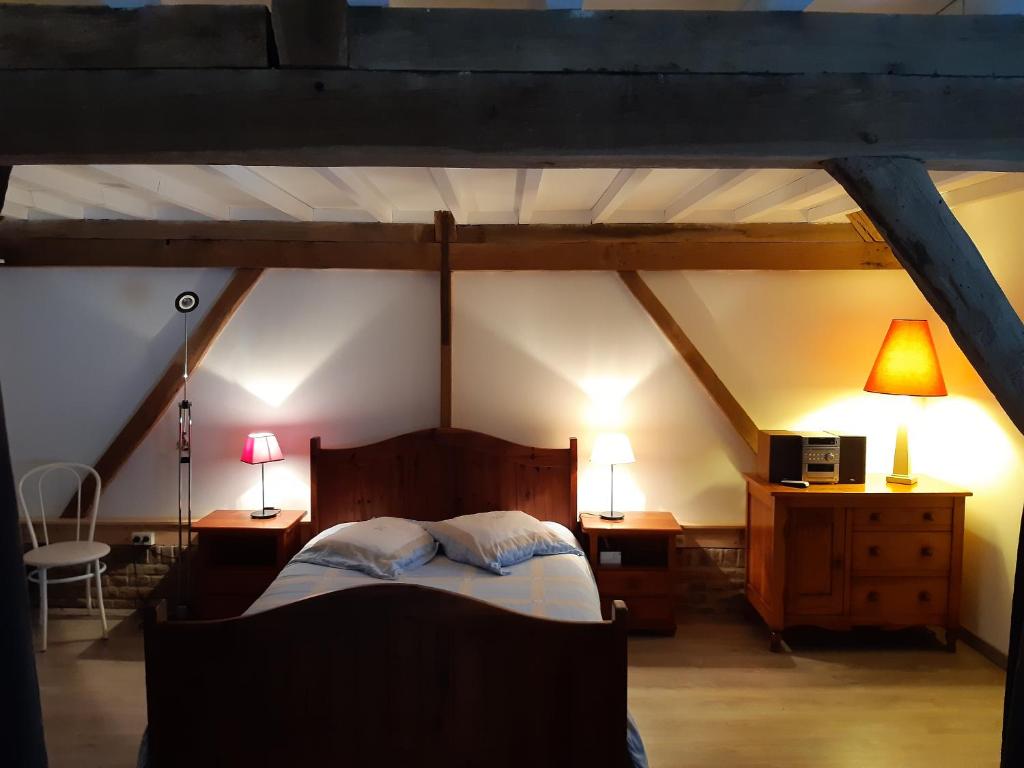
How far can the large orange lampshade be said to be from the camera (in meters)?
3.61

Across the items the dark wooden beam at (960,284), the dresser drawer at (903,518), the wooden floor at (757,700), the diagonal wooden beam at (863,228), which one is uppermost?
the diagonal wooden beam at (863,228)

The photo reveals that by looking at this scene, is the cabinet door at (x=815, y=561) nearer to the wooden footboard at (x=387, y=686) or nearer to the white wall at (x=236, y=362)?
the wooden footboard at (x=387, y=686)

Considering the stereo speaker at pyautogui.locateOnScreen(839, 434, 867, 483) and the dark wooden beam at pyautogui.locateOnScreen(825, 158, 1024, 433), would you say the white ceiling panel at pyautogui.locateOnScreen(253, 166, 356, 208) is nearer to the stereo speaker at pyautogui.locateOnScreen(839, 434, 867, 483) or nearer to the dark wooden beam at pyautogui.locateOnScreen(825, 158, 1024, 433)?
the dark wooden beam at pyautogui.locateOnScreen(825, 158, 1024, 433)

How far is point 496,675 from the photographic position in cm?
212

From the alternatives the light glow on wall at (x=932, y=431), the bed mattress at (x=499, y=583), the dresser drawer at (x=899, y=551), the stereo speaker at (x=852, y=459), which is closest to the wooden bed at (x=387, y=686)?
the bed mattress at (x=499, y=583)

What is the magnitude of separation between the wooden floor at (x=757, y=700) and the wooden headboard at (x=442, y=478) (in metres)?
0.96

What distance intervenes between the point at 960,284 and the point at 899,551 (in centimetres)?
246

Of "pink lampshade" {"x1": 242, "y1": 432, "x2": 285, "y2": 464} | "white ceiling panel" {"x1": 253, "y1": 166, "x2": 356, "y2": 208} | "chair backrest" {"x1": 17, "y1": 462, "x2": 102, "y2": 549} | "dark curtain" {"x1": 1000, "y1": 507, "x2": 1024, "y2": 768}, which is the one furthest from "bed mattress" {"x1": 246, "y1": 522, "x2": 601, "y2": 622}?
"white ceiling panel" {"x1": 253, "y1": 166, "x2": 356, "y2": 208}

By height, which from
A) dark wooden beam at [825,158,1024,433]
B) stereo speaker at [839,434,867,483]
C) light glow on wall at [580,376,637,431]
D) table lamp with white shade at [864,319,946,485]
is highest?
dark wooden beam at [825,158,1024,433]

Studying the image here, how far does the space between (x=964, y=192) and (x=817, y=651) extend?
239 cm

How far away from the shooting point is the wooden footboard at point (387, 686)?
6.84ft

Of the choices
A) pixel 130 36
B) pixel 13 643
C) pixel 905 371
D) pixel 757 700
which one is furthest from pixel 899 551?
pixel 130 36

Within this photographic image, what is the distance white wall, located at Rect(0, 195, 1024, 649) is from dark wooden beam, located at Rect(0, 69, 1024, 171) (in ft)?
7.90

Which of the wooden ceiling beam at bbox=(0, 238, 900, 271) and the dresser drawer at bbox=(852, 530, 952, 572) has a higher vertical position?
the wooden ceiling beam at bbox=(0, 238, 900, 271)
